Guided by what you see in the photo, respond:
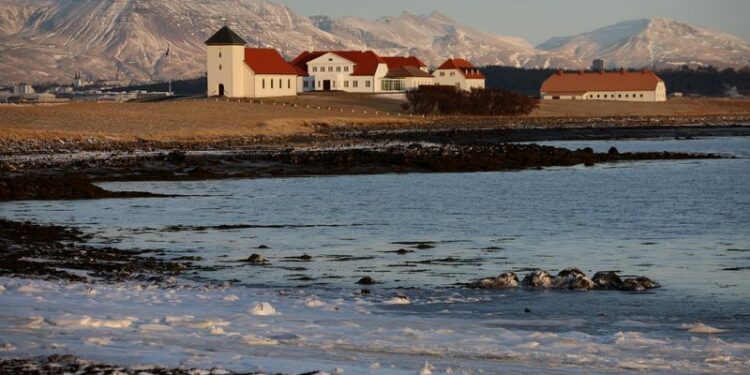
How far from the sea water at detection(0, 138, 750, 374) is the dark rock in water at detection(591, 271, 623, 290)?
360 millimetres

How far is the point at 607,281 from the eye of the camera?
781 inches

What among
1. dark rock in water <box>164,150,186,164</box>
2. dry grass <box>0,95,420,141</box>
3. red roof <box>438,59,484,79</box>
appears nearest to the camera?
dark rock in water <box>164,150,186,164</box>

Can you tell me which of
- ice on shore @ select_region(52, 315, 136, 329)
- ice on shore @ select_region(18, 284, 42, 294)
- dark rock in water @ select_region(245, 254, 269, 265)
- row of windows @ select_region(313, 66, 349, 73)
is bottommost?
dark rock in water @ select_region(245, 254, 269, 265)

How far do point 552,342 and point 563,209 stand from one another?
2306 cm

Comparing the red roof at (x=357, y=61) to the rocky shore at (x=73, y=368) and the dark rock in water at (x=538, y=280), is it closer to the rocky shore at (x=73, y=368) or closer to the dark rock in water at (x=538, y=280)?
the dark rock in water at (x=538, y=280)

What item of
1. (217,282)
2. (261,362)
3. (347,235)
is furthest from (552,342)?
(347,235)

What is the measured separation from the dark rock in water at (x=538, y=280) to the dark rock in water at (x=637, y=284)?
48.4 inches

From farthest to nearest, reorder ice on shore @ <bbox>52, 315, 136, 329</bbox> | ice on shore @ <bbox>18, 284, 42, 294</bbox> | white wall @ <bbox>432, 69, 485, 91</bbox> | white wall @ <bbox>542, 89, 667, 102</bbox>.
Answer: white wall @ <bbox>542, 89, 667, 102</bbox>, white wall @ <bbox>432, 69, 485, 91</bbox>, ice on shore @ <bbox>18, 284, 42, 294</bbox>, ice on shore @ <bbox>52, 315, 136, 329</bbox>

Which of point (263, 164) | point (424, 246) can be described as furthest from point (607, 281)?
point (263, 164)

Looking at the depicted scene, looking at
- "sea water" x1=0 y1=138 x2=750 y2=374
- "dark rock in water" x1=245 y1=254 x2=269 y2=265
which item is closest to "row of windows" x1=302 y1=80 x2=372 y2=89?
"sea water" x1=0 y1=138 x2=750 y2=374

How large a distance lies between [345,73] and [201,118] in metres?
65.4

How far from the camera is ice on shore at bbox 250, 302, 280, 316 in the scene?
1635cm

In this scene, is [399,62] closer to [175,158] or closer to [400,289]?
[175,158]

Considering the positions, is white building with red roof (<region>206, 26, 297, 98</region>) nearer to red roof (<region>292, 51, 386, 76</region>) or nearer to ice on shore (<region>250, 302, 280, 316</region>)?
red roof (<region>292, 51, 386, 76</region>)
